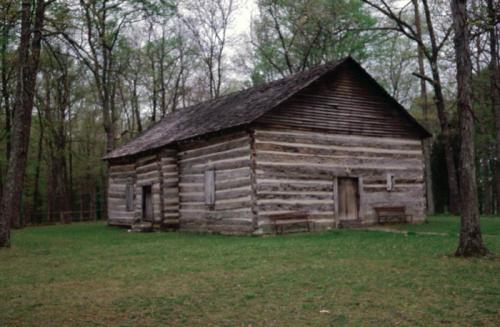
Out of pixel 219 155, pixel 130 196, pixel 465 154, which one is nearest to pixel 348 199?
pixel 219 155

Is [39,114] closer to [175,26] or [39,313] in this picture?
[175,26]

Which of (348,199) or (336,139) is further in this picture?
(348,199)

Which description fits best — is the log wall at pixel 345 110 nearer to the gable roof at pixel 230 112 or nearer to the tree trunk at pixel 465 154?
the gable roof at pixel 230 112

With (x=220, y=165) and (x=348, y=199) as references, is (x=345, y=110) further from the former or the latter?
(x=220, y=165)

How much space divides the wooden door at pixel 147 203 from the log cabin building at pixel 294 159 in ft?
1.38

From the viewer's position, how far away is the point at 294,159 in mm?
18281

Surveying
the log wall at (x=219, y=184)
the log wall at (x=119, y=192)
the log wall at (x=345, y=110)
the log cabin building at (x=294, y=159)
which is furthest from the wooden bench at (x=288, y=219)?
the log wall at (x=119, y=192)

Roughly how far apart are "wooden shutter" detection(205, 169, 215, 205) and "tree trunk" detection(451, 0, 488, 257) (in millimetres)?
10323

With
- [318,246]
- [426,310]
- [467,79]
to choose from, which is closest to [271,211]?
[318,246]

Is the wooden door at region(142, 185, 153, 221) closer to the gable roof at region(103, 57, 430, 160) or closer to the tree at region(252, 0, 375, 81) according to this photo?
the gable roof at region(103, 57, 430, 160)

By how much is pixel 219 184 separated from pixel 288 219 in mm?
3077

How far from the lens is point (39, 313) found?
686 cm

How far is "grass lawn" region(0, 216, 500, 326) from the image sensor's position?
638 centimetres

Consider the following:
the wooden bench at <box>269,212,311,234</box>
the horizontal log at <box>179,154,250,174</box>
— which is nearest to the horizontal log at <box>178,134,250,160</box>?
the horizontal log at <box>179,154,250,174</box>
